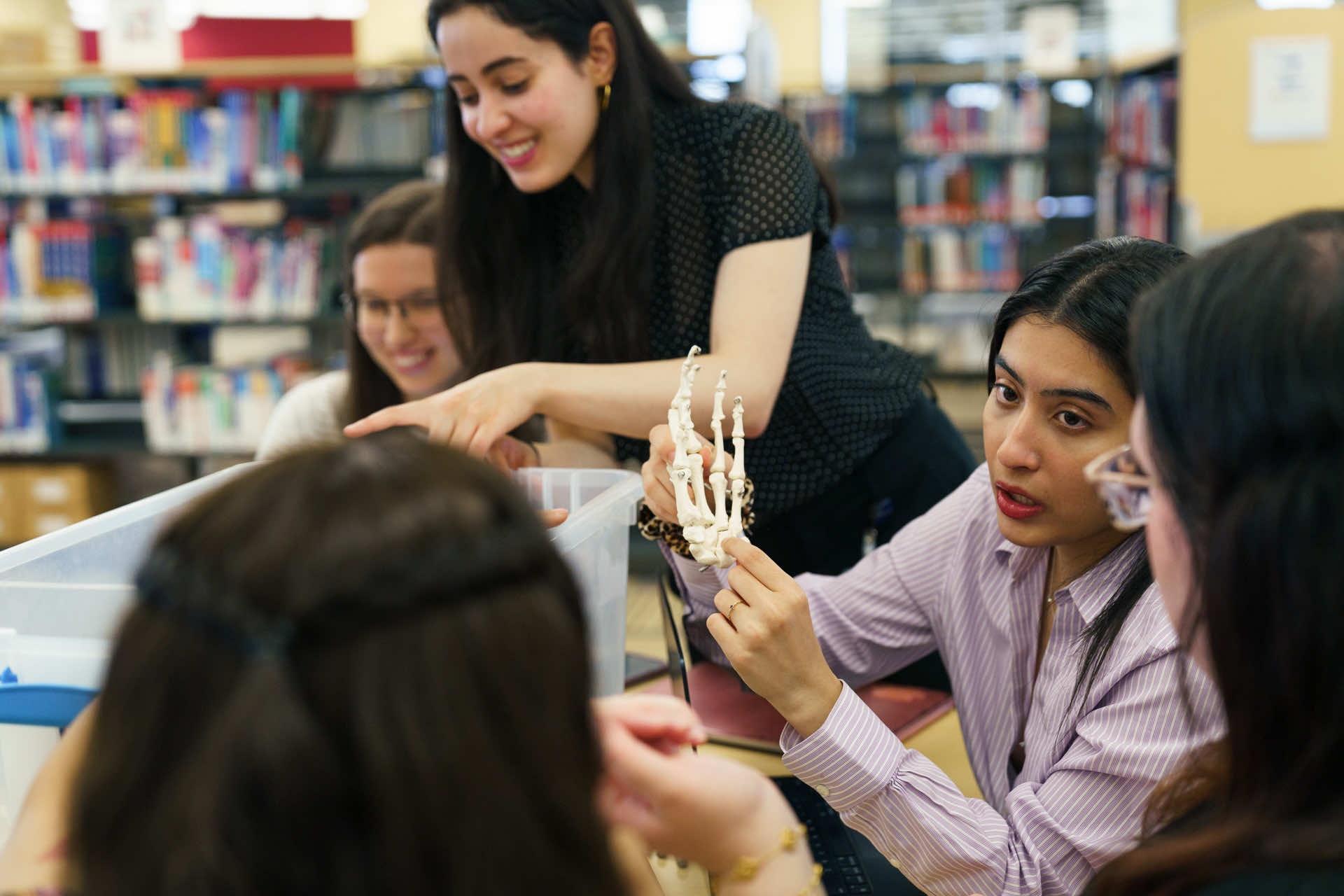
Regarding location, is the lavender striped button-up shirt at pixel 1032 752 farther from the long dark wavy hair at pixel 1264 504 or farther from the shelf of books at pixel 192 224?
the shelf of books at pixel 192 224

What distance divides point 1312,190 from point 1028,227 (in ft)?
4.14

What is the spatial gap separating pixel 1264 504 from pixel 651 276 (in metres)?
1.03

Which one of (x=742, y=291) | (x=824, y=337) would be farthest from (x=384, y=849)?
(x=824, y=337)

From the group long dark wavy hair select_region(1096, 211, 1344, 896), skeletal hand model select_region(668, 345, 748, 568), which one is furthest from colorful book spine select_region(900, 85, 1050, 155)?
long dark wavy hair select_region(1096, 211, 1344, 896)

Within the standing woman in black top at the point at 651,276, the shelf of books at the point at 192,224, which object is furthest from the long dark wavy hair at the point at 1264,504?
the shelf of books at the point at 192,224

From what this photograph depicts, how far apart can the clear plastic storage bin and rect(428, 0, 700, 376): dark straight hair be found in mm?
286

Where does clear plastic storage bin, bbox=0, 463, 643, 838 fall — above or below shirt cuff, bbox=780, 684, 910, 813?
above

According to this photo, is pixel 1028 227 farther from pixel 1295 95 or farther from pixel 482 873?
pixel 482 873

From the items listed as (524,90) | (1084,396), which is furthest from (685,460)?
(524,90)

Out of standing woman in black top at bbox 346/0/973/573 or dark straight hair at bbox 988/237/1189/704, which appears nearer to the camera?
dark straight hair at bbox 988/237/1189/704

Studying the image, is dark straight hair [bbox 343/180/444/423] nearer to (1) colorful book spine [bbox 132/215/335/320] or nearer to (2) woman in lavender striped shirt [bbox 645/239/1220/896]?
(2) woman in lavender striped shirt [bbox 645/239/1220/896]

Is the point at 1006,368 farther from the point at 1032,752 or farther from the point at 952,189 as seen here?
the point at 952,189

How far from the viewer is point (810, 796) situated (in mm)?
1264

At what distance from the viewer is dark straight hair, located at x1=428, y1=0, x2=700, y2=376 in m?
1.49
